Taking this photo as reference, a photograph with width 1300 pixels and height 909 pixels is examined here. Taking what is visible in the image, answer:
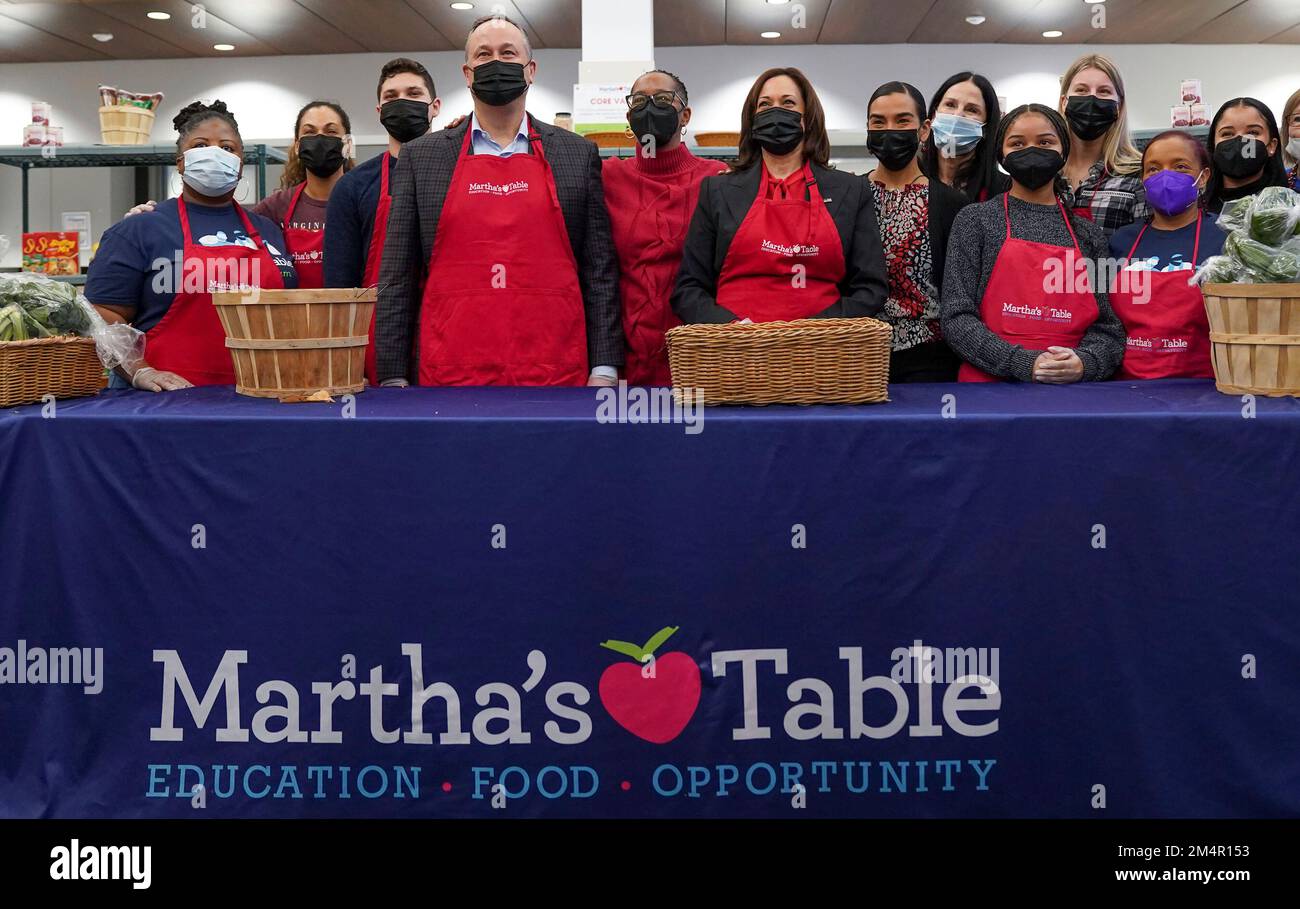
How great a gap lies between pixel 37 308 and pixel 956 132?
2184 mm

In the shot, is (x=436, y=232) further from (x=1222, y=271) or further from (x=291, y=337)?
(x=1222, y=271)

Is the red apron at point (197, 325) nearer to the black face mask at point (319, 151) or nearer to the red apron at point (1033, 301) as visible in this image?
the black face mask at point (319, 151)

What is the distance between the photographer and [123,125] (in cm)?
586

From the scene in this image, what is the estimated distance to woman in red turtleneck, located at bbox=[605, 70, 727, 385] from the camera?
2875mm

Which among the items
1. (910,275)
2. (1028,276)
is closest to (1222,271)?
(1028,276)

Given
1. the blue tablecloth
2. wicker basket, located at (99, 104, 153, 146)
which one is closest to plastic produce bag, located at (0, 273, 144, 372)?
the blue tablecloth

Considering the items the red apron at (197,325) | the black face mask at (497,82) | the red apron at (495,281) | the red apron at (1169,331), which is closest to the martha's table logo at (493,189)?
the red apron at (495,281)

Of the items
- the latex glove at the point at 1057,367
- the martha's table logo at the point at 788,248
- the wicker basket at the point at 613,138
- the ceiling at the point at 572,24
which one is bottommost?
the latex glove at the point at 1057,367

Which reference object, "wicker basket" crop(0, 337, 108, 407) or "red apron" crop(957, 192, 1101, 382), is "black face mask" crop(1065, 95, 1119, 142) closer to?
"red apron" crop(957, 192, 1101, 382)

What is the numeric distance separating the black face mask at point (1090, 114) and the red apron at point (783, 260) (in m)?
0.86

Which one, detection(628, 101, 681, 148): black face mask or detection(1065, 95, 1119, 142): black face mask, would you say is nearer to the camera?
detection(628, 101, 681, 148): black face mask

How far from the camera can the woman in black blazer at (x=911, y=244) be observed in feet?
9.32

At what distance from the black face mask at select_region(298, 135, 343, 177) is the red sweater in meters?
0.87
